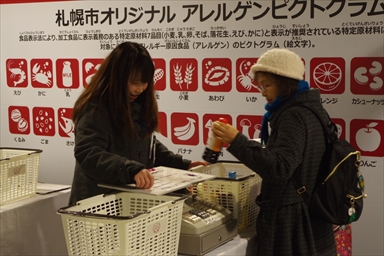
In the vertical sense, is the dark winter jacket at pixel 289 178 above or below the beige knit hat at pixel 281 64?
below

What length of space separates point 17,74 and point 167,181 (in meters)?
2.55

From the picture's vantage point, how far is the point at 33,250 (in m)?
3.15

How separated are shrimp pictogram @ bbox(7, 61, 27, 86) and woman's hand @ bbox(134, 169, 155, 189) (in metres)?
2.54

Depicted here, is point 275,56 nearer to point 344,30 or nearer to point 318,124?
point 318,124

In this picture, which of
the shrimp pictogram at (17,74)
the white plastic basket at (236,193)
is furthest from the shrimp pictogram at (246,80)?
the shrimp pictogram at (17,74)

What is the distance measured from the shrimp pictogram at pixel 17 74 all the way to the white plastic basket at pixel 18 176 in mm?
1200

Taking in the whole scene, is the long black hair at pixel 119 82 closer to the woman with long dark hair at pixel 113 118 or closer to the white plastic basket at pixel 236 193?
the woman with long dark hair at pixel 113 118

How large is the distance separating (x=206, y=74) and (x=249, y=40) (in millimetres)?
358

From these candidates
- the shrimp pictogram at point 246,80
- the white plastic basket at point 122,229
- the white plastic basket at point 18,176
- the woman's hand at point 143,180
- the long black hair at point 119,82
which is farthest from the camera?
the shrimp pictogram at point 246,80

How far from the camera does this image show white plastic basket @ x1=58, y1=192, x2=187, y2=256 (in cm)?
179

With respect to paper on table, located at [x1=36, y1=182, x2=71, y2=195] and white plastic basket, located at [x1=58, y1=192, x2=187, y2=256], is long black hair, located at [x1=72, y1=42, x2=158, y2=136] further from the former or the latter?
paper on table, located at [x1=36, y1=182, x2=71, y2=195]

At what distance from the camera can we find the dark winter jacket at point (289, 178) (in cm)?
210

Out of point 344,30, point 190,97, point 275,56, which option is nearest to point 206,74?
point 190,97

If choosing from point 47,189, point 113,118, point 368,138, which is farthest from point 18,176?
point 368,138
